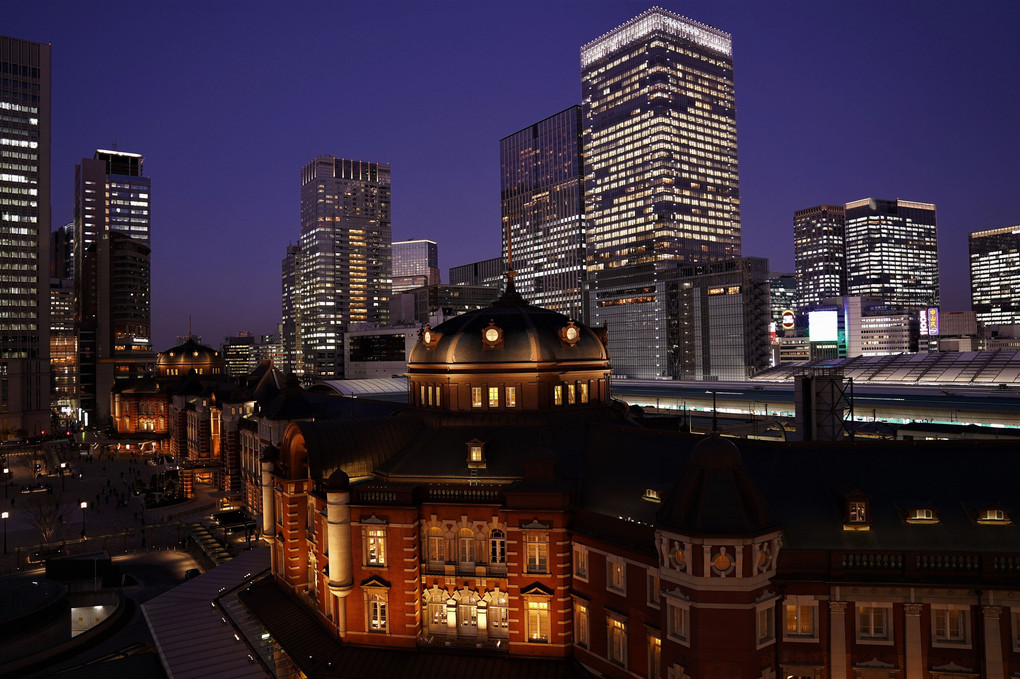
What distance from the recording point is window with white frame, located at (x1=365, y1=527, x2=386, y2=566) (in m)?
37.9

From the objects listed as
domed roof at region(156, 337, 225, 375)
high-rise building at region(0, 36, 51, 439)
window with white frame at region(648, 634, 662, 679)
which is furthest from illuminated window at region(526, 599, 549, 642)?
high-rise building at region(0, 36, 51, 439)

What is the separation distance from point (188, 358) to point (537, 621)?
130 meters

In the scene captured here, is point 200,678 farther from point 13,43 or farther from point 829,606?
point 13,43

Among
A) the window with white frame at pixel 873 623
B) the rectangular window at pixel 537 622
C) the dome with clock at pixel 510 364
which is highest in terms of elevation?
the dome with clock at pixel 510 364

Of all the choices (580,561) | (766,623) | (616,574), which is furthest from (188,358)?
(766,623)

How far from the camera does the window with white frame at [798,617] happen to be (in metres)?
29.1

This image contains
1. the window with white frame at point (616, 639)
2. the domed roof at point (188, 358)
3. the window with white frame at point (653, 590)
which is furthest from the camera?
the domed roof at point (188, 358)

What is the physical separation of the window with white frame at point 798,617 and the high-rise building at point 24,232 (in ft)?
532

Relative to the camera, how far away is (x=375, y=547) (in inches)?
1501

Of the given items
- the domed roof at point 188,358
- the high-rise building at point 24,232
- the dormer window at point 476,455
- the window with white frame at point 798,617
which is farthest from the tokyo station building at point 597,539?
the high-rise building at point 24,232

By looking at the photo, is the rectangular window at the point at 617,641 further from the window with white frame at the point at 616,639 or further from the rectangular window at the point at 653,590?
the rectangular window at the point at 653,590

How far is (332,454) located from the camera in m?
41.9

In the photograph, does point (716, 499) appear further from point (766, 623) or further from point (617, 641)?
point (617, 641)

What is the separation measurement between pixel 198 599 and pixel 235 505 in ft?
128
